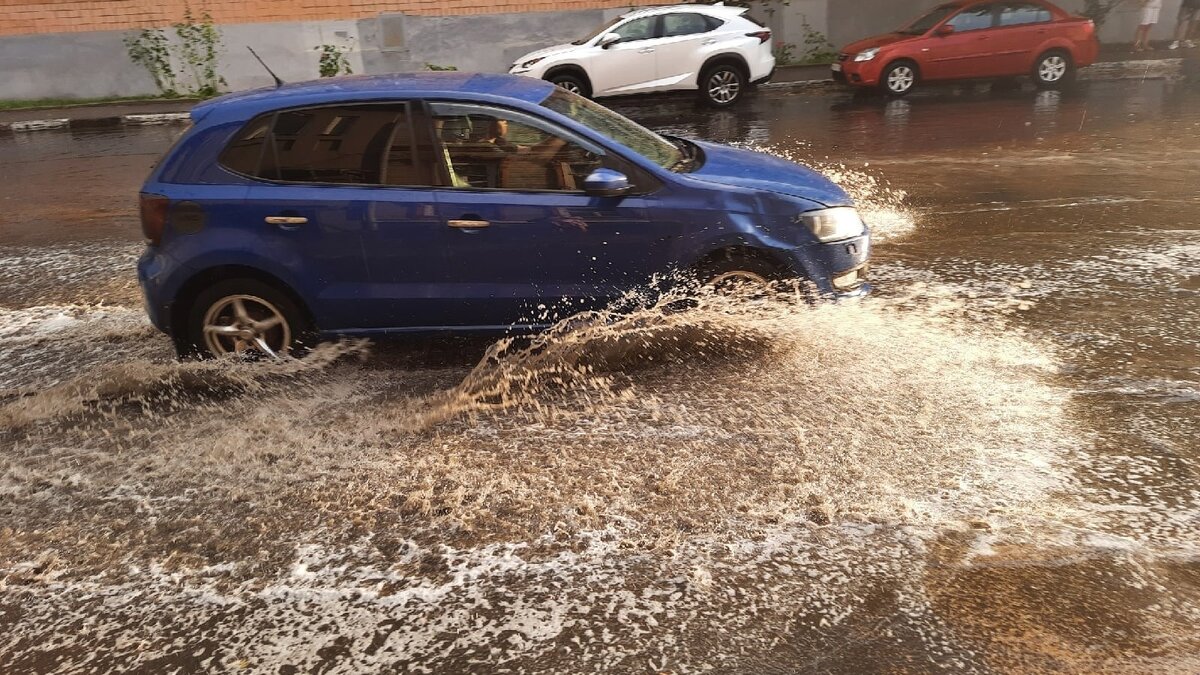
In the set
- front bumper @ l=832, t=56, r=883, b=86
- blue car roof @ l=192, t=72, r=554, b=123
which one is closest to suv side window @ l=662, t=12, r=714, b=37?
front bumper @ l=832, t=56, r=883, b=86

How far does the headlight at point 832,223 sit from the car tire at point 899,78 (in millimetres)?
10916

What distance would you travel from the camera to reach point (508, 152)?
466 centimetres

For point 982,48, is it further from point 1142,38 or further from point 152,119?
point 152,119

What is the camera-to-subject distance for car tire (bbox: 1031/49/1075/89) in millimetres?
14734

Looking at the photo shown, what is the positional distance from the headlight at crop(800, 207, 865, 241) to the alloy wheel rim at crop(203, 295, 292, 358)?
9.79 feet

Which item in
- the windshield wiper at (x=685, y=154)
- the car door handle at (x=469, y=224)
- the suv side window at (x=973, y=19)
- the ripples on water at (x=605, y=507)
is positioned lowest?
the ripples on water at (x=605, y=507)

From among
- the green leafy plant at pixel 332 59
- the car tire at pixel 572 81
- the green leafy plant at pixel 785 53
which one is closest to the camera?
the car tire at pixel 572 81

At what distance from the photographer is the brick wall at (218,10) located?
17.1m

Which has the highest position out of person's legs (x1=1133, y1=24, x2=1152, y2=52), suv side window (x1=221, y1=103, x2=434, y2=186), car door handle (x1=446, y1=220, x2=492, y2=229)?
person's legs (x1=1133, y1=24, x2=1152, y2=52)

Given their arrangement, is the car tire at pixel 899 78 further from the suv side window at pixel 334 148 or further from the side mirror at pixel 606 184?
the suv side window at pixel 334 148

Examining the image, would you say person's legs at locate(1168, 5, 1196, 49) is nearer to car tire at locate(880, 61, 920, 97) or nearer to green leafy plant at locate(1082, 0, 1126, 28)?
green leafy plant at locate(1082, 0, 1126, 28)

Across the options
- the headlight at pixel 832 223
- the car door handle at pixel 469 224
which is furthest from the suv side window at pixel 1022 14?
the car door handle at pixel 469 224

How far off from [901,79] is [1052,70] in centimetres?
267

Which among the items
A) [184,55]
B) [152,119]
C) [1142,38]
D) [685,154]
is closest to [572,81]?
[152,119]
